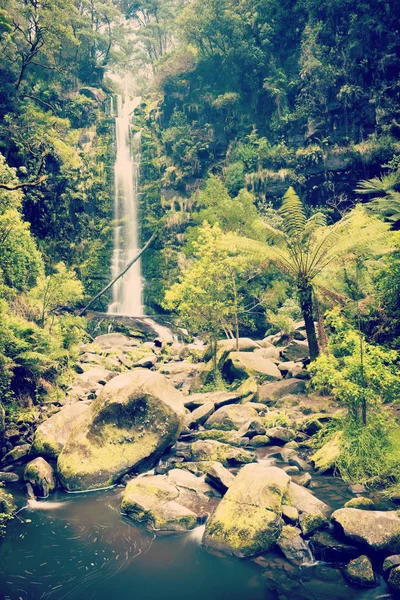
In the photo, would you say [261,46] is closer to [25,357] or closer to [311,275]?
[311,275]

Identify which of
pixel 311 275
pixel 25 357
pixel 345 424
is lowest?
pixel 345 424

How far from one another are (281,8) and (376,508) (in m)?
33.6

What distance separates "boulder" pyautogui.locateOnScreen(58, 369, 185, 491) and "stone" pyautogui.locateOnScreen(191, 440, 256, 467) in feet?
1.92

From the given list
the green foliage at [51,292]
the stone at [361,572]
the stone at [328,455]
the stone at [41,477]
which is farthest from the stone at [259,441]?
the green foliage at [51,292]

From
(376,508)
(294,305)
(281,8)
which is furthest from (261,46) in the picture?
(376,508)

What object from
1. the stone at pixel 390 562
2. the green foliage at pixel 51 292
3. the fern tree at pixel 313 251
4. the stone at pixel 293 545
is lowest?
the stone at pixel 293 545

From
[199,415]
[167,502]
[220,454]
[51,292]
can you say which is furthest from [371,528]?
[51,292]

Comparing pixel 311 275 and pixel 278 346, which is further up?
pixel 311 275

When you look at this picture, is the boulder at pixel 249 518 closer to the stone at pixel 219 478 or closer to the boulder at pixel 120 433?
the stone at pixel 219 478

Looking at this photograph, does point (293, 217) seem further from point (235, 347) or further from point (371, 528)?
point (371, 528)

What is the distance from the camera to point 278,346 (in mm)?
18594

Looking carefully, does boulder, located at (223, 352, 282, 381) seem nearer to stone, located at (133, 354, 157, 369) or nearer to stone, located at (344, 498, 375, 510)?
stone, located at (133, 354, 157, 369)

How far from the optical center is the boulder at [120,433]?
8.05 meters

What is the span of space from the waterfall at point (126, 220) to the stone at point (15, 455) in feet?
64.1
